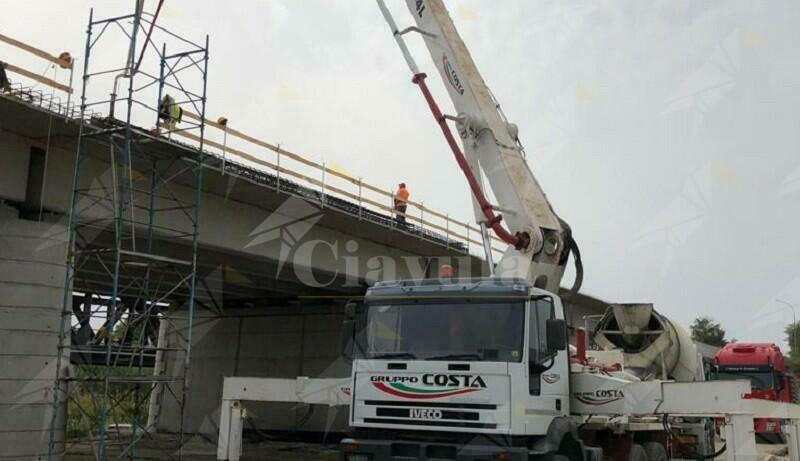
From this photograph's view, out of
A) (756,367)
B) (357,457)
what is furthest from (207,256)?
(756,367)

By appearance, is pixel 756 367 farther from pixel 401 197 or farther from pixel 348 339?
pixel 348 339

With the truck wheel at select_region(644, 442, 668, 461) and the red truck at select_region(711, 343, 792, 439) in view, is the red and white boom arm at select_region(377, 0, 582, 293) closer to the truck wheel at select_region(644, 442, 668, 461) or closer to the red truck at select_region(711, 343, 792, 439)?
the truck wheel at select_region(644, 442, 668, 461)

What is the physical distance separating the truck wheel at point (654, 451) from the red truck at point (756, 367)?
13.3m

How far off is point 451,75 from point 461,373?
7.05 meters

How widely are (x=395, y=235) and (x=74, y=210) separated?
413 inches

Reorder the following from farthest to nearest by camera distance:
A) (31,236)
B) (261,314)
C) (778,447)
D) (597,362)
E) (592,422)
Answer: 1. (261,314)
2. (778,447)
3. (31,236)
4. (597,362)
5. (592,422)

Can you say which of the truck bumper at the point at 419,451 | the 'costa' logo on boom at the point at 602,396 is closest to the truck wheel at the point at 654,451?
the 'costa' logo on boom at the point at 602,396

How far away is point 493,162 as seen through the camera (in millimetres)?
14352

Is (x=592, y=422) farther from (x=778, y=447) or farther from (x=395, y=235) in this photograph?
(x=778, y=447)

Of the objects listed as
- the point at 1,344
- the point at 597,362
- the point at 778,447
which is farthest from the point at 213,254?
the point at 778,447

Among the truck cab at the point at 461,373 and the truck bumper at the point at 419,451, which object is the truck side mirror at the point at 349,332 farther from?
the truck bumper at the point at 419,451

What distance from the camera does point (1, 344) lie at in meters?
13.6

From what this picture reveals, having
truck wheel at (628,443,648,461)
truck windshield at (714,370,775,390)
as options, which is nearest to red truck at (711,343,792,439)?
truck windshield at (714,370,775,390)

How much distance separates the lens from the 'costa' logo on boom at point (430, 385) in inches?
381
